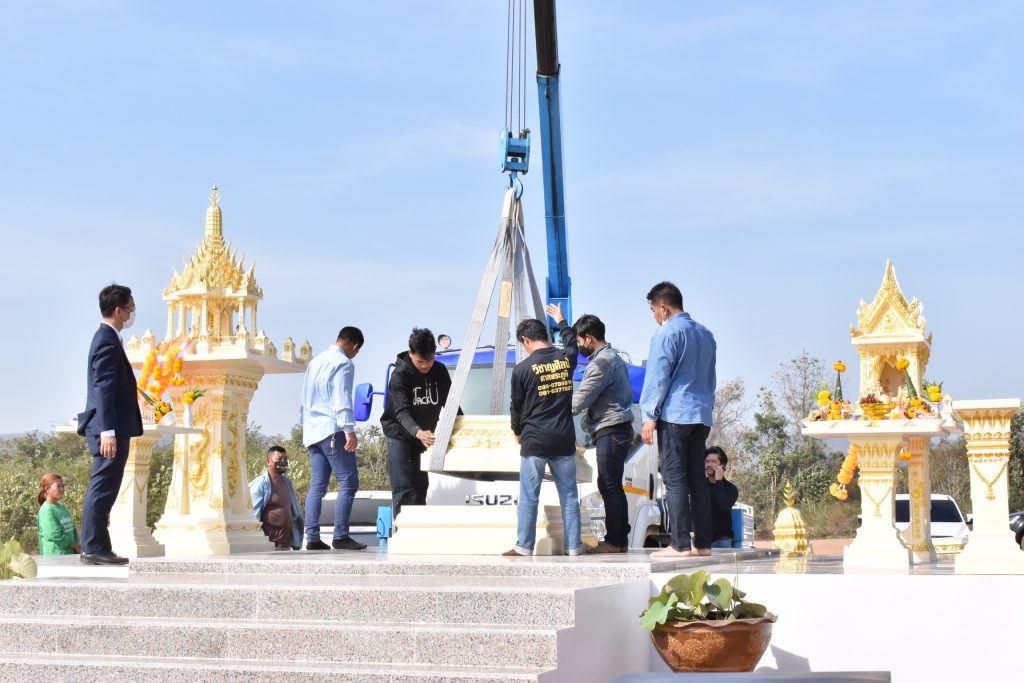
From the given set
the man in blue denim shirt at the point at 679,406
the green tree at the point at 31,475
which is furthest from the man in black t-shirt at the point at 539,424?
the green tree at the point at 31,475

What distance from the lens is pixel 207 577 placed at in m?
7.75

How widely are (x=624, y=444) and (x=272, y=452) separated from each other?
154 inches

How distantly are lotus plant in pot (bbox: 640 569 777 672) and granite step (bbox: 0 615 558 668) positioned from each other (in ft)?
2.09

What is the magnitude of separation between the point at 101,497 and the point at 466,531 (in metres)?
2.53

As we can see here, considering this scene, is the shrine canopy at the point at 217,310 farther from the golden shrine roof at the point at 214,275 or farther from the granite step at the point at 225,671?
the granite step at the point at 225,671

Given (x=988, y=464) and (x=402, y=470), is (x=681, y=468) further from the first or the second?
(x=402, y=470)

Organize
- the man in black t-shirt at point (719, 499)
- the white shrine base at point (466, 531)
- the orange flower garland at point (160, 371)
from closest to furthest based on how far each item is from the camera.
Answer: the white shrine base at point (466, 531)
the orange flower garland at point (160, 371)
the man in black t-shirt at point (719, 499)

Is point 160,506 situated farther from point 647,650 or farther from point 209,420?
point 647,650

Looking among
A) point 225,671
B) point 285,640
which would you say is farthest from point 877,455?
point 225,671

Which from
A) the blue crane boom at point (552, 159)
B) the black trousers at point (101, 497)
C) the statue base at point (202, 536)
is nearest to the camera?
the black trousers at point (101, 497)

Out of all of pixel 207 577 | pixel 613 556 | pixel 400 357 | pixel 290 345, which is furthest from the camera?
pixel 290 345

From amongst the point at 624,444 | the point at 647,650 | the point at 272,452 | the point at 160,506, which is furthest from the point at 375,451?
the point at 647,650

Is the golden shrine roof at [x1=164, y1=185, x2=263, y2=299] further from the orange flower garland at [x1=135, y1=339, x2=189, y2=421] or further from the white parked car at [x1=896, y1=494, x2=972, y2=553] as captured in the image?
the white parked car at [x1=896, y1=494, x2=972, y2=553]

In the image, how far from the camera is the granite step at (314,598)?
642cm
